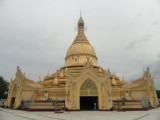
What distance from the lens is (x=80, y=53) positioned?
124 feet

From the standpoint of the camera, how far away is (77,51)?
38.2 meters

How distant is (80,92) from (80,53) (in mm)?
13328

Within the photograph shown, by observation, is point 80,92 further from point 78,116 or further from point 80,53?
point 80,53

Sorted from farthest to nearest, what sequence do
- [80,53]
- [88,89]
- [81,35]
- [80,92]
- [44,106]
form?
1. [81,35]
2. [80,53]
3. [88,89]
4. [80,92]
5. [44,106]

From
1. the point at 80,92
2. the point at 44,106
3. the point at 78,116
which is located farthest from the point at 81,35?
the point at 78,116

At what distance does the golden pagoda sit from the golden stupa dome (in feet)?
1.76

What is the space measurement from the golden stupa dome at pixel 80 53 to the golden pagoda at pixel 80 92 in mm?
537

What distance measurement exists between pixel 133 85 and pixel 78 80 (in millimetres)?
10804

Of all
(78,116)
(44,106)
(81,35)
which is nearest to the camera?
(78,116)

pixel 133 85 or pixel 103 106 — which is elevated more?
pixel 133 85

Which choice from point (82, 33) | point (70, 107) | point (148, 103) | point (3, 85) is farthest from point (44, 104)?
point (82, 33)

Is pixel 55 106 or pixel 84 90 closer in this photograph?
pixel 55 106

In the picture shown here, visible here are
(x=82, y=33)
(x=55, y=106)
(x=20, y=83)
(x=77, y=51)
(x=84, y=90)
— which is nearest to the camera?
(x=55, y=106)

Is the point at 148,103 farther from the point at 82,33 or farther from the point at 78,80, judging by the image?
the point at 82,33
